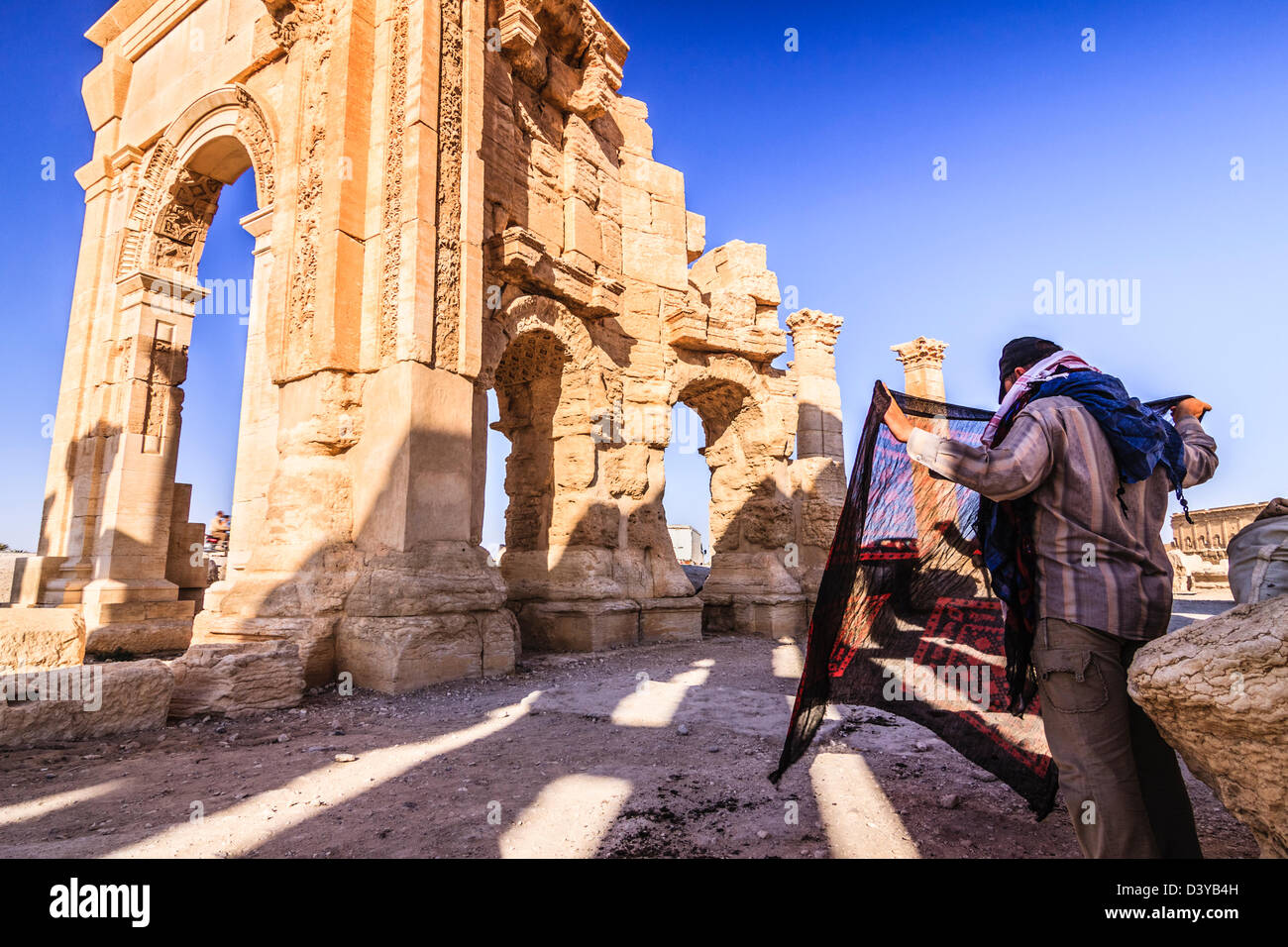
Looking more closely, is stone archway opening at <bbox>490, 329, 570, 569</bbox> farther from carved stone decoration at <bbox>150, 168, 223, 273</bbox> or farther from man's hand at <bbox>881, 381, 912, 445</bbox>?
man's hand at <bbox>881, 381, 912, 445</bbox>

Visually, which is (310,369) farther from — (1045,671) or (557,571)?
(1045,671)

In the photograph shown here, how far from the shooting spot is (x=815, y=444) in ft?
39.0

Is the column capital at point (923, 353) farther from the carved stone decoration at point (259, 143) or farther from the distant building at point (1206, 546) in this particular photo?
the carved stone decoration at point (259, 143)

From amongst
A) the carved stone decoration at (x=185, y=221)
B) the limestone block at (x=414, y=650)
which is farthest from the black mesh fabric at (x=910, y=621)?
the carved stone decoration at (x=185, y=221)

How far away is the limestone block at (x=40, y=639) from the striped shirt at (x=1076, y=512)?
202 inches

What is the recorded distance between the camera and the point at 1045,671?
180cm

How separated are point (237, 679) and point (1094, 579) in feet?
15.8

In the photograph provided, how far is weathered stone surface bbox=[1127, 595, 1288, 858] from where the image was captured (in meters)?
1.36

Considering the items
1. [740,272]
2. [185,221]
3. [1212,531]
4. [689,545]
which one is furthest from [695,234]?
[1212,531]

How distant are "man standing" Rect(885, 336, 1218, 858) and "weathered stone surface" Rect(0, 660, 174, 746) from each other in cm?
454

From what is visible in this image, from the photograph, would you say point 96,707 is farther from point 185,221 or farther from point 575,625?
point 185,221

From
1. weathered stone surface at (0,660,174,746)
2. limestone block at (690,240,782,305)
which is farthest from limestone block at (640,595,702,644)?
limestone block at (690,240,782,305)

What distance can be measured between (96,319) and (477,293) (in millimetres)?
6917
